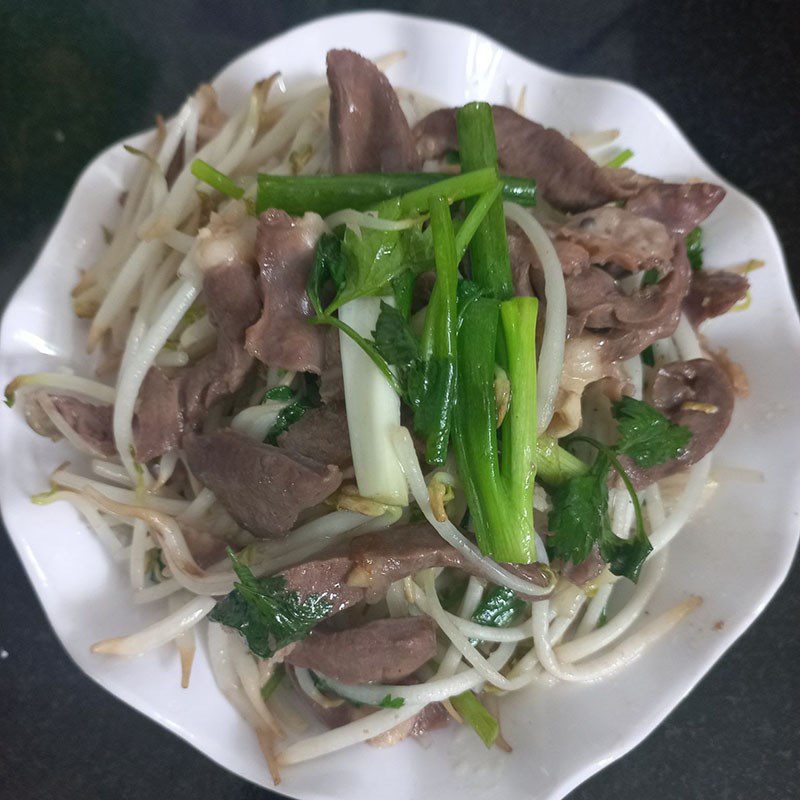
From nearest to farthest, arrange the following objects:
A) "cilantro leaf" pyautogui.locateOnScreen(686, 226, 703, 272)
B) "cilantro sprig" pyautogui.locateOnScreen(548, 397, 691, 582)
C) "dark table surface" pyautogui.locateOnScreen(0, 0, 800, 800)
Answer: "cilantro sprig" pyautogui.locateOnScreen(548, 397, 691, 582) < "cilantro leaf" pyautogui.locateOnScreen(686, 226, 703, 272) < "dark table surface" pyautogui.locateOnScreen(0, 0, 800, 800)

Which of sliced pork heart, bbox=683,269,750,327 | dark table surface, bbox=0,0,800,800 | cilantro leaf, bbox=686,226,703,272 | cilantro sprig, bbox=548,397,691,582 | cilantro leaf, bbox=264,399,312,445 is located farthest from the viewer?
dark table surface, bbox=0,0,800,800

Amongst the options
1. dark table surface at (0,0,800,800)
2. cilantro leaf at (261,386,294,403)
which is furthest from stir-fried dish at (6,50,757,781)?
dark table surface at (0,0,800,800)

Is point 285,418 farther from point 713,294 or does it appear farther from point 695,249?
point 695,249

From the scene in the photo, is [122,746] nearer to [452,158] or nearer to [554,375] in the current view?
[554,375]

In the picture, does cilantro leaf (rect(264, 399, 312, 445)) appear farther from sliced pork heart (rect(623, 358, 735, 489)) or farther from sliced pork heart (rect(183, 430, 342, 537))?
sliced pork heart (rect(623, 358, 735, 489))

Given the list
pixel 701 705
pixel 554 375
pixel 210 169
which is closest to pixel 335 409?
pixel 554 375

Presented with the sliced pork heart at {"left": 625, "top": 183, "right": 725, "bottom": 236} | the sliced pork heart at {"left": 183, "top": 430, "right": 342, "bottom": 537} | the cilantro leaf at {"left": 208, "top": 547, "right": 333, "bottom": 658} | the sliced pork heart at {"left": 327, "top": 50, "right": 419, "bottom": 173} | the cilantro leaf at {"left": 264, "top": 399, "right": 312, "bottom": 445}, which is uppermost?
the sliced pork heart at {"left": 327, "top": 50, "right": 419, "bottom": 173}

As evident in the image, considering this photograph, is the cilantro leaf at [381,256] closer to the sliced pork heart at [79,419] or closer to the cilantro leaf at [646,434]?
the cilantro leaf at [646,434]

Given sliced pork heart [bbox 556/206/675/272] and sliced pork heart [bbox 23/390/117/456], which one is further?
sliced pork heart [bbox 23/390/117/456]
